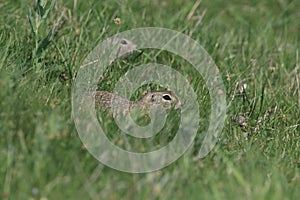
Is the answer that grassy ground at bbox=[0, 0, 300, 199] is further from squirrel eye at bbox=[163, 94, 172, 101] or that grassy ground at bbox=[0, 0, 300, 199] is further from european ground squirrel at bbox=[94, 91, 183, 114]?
squirrel eye at bbox=[163, 94, 172, 101]

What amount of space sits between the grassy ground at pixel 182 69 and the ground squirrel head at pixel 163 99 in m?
0.39

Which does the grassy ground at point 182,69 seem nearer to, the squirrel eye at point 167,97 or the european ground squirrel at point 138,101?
the european ground squirrel at point 138,101

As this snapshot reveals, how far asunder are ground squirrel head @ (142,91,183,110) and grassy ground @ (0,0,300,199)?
393 millimetres

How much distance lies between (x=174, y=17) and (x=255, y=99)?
1914 mm

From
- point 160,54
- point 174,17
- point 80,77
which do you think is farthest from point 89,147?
point 174,17

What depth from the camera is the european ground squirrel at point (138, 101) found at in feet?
15.2

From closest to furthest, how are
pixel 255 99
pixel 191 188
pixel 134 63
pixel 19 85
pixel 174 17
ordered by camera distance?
pixel 191 188
pixel 19 85
pixel 255 99
pixel 134 63
pixel 174 17

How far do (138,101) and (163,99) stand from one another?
197 millimetres

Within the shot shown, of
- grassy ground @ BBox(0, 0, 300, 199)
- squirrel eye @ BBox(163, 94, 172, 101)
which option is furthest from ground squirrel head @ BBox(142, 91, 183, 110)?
grassy ground @ BBox(0, 0, 300, 199)

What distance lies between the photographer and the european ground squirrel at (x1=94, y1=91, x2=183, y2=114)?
15.2 feet

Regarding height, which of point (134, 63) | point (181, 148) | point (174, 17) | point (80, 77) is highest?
point (174, 17)

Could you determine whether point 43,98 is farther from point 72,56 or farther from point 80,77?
point 72,56

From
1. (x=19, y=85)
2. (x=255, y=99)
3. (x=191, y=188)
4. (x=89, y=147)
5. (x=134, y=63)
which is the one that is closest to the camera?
(x=191, y=188)

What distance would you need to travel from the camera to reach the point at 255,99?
521 centimetres
